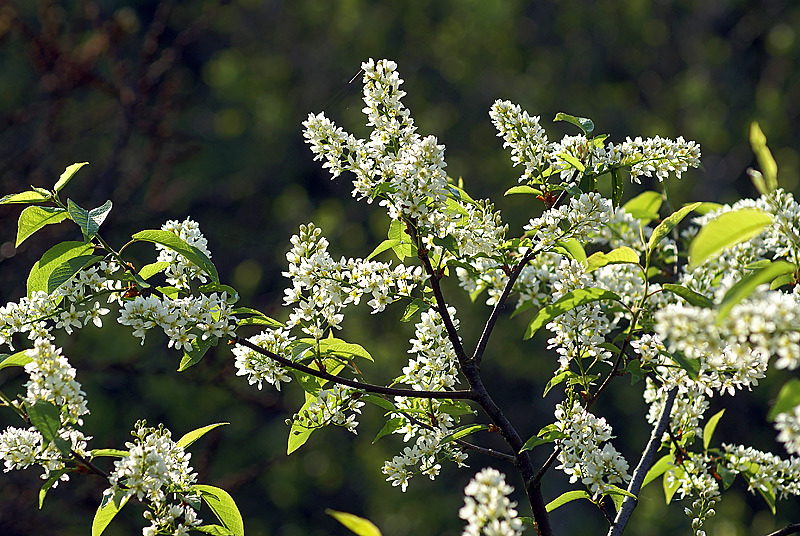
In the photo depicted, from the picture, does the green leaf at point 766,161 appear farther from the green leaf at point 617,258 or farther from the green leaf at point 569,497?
the green leaf at point 569,497

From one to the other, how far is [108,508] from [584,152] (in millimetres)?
921

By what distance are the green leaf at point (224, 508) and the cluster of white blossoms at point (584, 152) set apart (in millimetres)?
705

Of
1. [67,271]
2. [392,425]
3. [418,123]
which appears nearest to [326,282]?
[392,425]

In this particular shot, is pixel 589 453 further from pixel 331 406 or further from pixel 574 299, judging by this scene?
pixel 331 406

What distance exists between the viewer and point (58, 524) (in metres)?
4.41

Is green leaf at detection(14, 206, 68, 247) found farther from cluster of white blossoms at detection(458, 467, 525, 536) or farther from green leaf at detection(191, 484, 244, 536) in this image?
cluster of white blossoms at detection(458, 467, 525, 536)

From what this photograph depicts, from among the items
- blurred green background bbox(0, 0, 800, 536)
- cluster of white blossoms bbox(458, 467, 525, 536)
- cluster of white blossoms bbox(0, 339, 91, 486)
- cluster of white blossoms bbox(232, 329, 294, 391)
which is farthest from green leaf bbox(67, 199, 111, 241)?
blurred green background bbox(0, 0, 800, 536)

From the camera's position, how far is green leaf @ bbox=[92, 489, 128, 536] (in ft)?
3.73

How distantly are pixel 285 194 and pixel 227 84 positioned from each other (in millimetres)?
1461

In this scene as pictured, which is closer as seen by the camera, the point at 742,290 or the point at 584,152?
the point at 742,290

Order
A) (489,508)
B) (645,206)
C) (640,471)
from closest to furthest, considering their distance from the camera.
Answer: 1. (489,508)
2. (640,471)
3. (645,206)

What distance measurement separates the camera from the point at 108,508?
1.23 metres

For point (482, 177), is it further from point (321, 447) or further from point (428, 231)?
point (428, 231)

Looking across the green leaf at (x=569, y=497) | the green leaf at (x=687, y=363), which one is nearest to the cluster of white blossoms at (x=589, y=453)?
the green leaf at (x=569, y=497)
